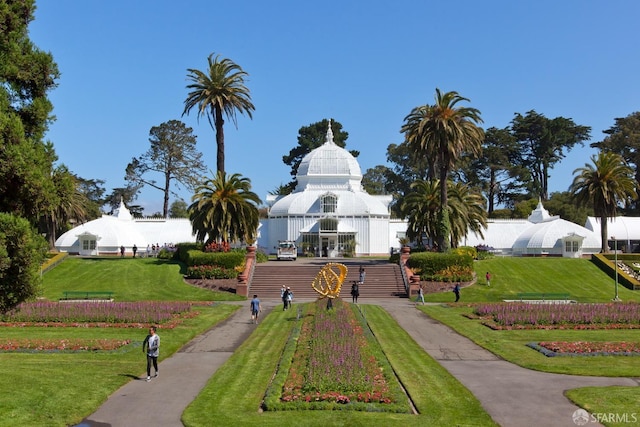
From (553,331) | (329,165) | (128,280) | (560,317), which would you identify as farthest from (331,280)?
(329,165)

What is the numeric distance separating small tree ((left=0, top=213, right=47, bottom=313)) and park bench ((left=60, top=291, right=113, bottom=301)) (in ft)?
83.1

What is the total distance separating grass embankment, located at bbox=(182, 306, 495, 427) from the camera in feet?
45.4

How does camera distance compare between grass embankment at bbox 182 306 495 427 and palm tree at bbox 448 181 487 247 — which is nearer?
grass embankment at bbox 182 306 495 427

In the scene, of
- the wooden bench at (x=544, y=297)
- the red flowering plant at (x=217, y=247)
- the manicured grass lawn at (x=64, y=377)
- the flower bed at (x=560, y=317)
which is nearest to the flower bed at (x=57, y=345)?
the manicured grass lawn at (x=64, y=377)

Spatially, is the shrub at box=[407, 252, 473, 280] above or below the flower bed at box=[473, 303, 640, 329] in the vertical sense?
above

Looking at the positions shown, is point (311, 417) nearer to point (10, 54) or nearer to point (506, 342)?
point (10, 54)

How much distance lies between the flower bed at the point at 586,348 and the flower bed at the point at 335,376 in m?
6.17

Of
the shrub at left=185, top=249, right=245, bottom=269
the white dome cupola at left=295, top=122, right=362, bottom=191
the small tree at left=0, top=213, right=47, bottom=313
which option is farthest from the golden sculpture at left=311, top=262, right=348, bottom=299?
the white dome cupola at left=295, top=122, right=362, bottom=191

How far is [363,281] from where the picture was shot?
4747 centimetres

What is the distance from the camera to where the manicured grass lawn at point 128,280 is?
4338 centimetres

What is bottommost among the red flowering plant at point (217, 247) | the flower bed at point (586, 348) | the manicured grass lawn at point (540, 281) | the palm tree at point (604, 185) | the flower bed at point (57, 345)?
the flower bed at point (57, 345)

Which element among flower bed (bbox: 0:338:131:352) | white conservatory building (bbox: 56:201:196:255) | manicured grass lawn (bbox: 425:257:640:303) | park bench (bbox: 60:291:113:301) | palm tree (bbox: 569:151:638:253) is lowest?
flower bed (bbox: 0:338:131:352)

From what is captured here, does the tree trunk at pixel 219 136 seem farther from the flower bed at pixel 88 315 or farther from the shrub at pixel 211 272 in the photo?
the flower bed at pixel 88 315

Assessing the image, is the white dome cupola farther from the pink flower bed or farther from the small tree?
the small tree
